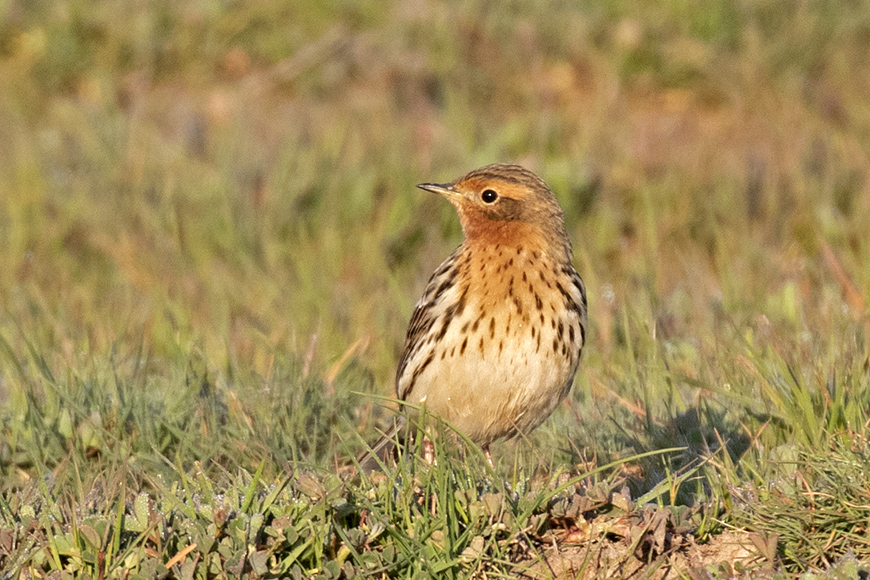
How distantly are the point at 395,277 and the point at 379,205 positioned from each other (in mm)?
853

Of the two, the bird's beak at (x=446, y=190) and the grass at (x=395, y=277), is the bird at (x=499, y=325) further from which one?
the grass at (x=395, y=277)

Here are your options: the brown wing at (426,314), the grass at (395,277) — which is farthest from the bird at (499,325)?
the grass at (395,277)

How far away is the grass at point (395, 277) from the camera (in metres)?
3.94

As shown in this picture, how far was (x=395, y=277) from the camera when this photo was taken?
24.9 ft

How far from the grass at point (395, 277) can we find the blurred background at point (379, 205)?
0.02 meters

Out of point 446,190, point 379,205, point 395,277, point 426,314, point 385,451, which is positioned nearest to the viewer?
point 385,451

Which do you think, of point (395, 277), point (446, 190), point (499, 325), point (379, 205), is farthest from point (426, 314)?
point (379, 205)

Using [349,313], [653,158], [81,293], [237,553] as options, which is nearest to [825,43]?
[653,158]

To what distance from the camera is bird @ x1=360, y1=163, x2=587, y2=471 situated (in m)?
4.71

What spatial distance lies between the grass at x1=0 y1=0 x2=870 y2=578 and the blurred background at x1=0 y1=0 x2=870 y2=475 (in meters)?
0.02

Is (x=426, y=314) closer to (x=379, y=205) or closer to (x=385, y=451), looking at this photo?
(x=385, y=451)

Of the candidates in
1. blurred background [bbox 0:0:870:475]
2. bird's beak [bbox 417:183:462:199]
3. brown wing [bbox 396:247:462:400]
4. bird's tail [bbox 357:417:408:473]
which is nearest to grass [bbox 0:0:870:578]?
blurred background [bbox 0:0:870:475]

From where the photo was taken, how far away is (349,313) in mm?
6945

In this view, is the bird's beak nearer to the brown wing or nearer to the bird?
the bird
